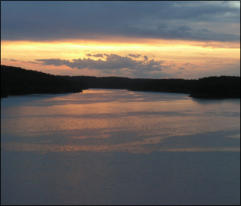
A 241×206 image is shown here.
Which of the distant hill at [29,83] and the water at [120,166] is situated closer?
the water at [120,166]

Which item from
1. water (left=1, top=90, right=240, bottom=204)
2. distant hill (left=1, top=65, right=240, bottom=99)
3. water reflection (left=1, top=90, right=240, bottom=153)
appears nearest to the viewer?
water (left=1, top=90, right=240, bottom=204)

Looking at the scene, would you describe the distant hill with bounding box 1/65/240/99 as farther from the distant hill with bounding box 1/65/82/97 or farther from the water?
the water

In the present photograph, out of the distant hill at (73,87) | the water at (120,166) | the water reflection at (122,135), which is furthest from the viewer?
the distant hill at (73,87)

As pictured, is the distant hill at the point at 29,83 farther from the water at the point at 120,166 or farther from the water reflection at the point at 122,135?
the water at the point at 120,166

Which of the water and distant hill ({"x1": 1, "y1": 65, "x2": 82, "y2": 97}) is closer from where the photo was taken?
the water

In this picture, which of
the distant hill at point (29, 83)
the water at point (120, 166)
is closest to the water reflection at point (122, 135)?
the water at point (120, 166)

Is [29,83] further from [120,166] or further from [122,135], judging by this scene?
[120,166]

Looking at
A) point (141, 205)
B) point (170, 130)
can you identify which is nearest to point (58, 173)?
point (141, 205)

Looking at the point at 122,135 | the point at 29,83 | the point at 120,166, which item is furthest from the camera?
the point at 29,83

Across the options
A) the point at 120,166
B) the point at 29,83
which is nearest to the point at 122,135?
the point at 120,166

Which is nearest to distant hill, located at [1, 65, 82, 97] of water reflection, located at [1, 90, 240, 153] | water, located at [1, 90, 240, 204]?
water reflection, located at [1, 90, 240, 153]

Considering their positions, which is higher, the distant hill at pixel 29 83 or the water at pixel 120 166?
the distant hill at pixel 29 83
